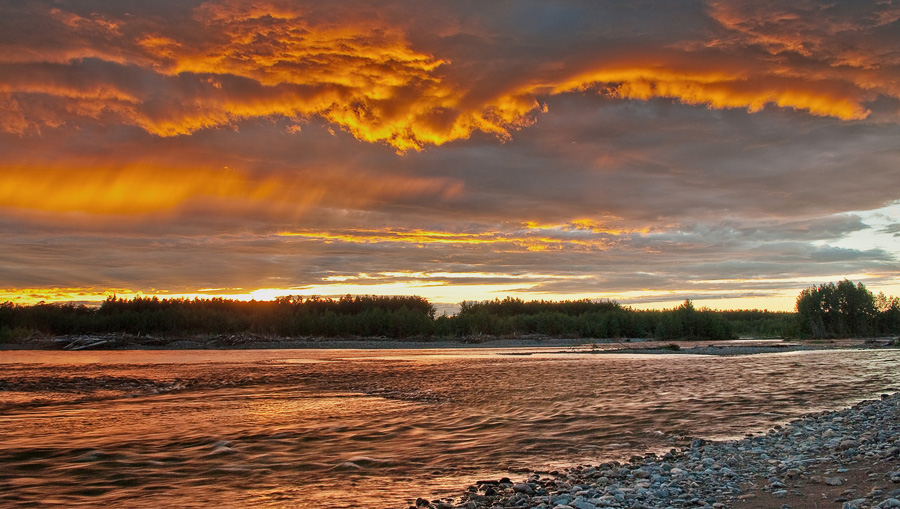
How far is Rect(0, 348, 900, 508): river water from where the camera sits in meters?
10.5

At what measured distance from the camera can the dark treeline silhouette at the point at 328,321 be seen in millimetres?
109938

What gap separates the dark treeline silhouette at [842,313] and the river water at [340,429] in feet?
287

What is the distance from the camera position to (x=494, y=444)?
14.0 metres

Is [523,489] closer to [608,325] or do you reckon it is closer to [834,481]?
[834,481]

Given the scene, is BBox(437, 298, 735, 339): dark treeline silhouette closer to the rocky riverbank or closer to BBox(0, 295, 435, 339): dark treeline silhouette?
BBox(0, 295, 435, 339): dark treeline silhouette

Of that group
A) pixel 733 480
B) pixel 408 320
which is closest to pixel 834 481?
pixel 733 480

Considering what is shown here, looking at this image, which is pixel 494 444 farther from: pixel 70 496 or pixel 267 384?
pixel 267 384

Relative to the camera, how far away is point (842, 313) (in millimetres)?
104375

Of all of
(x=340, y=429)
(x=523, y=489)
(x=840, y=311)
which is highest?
(x=840, y=311)

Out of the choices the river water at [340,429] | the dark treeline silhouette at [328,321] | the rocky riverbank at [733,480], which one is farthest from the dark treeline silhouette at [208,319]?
the rocky riverbank at [733,480]

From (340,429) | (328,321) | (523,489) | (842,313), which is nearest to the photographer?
(523,489)

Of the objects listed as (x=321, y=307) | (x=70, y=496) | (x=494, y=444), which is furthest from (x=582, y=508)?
(x=321, y=307)

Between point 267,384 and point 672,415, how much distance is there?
19.9 metres

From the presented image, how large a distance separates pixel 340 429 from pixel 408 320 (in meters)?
107
